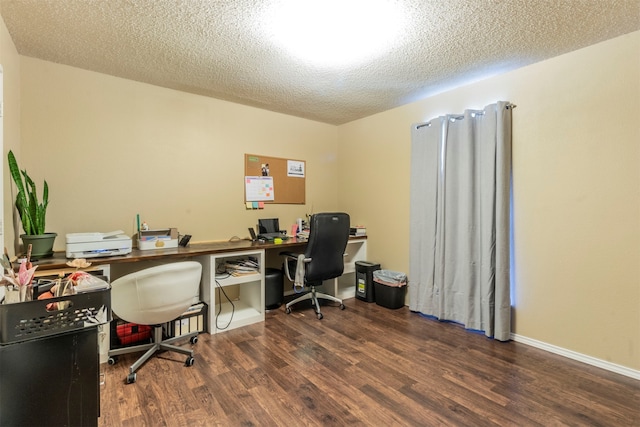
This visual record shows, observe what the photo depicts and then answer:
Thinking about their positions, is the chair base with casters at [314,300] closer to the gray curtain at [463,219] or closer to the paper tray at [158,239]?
the gray curtain at [463,219]

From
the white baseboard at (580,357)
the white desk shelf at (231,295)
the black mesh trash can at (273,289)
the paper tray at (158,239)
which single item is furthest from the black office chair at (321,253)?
the white baseboard at (580,357)

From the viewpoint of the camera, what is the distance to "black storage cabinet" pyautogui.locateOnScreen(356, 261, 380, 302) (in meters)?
3.70

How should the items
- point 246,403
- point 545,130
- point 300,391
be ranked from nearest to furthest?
point 246,403, point 300,391, point 545,130

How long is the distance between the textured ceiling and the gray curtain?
51 centimetres

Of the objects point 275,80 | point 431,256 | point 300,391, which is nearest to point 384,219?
point 431,256

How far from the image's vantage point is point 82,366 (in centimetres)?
120

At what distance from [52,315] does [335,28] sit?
2.15 metres

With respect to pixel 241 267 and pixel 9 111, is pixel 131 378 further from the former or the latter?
pixel 9 111

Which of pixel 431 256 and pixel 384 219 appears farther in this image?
pixel 384 219

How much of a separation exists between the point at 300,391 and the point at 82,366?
123cm

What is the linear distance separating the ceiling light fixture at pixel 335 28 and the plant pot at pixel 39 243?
219 centimetres

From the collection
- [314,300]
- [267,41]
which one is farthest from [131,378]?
[267,41]

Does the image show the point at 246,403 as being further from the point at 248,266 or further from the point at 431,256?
the point at 431,256

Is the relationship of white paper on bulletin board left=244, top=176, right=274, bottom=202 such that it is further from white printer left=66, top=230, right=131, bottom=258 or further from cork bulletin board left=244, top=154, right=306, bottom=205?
white printer left=66, top=230, right=131, bottom=258
